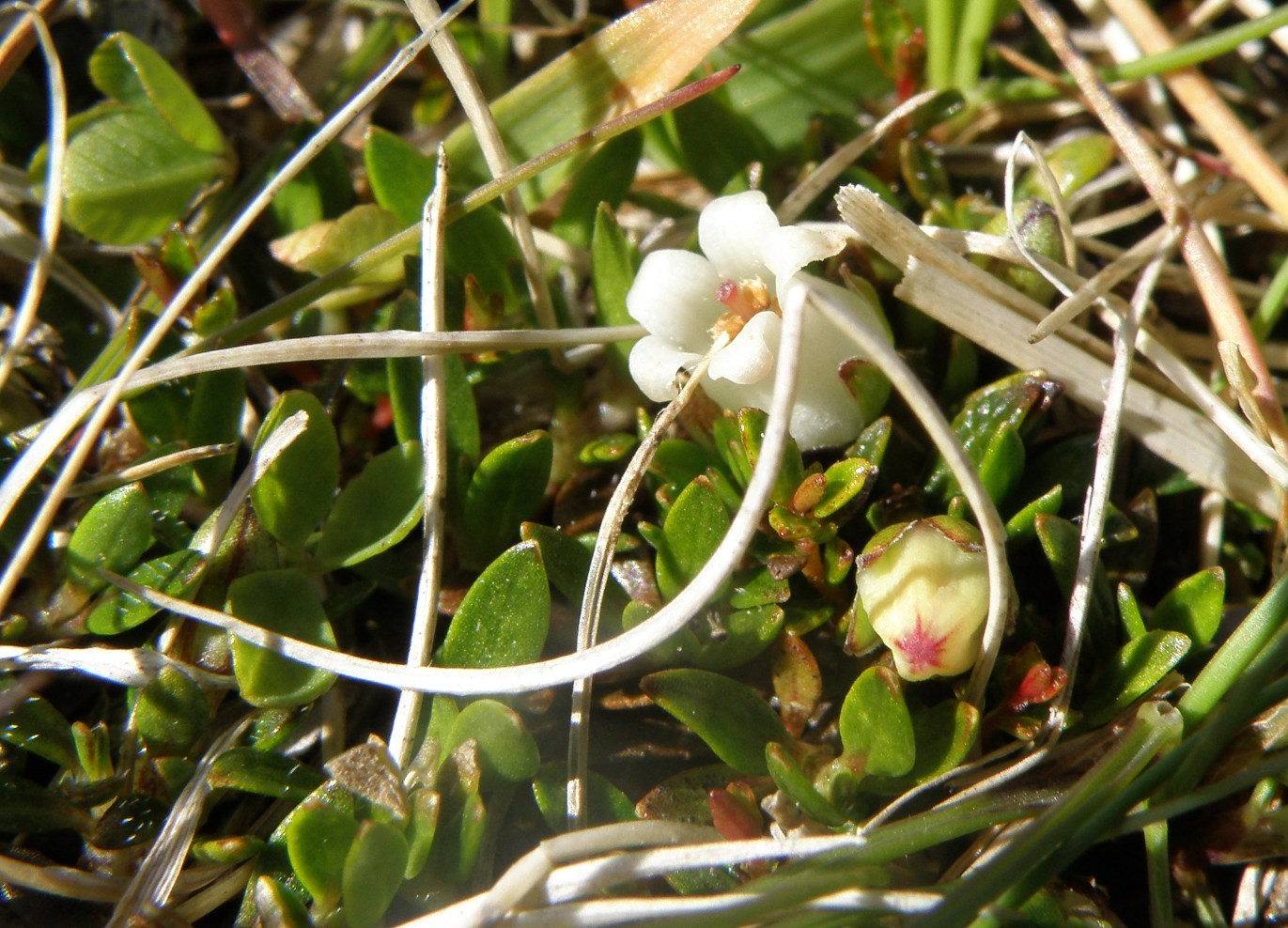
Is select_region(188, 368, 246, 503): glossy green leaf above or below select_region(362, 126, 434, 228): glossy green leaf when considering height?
below

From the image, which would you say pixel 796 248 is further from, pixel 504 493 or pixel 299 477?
pixel 299 477

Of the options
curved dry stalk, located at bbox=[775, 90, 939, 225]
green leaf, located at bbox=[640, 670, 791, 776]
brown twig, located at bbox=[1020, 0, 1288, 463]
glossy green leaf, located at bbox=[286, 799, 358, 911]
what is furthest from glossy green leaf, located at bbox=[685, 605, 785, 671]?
brown twig, located at bbox=[1020, 0, 1288, 463]

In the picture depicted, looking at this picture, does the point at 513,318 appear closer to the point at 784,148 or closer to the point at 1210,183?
the point at 784,148

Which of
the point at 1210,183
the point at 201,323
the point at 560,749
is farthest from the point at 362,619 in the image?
the point at 1210,183

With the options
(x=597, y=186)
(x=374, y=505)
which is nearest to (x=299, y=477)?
(x=374, y=505)

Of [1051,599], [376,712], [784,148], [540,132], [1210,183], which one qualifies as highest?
[540,132]

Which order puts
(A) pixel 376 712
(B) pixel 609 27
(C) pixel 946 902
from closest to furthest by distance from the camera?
(C) pixel 946 902, (A) pixel 376 712, (B) pixel 609 27

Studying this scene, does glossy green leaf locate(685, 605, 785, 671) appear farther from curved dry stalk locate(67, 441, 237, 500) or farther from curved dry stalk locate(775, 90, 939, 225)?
curved dry stalk locate(67, 441, 237, 500)
